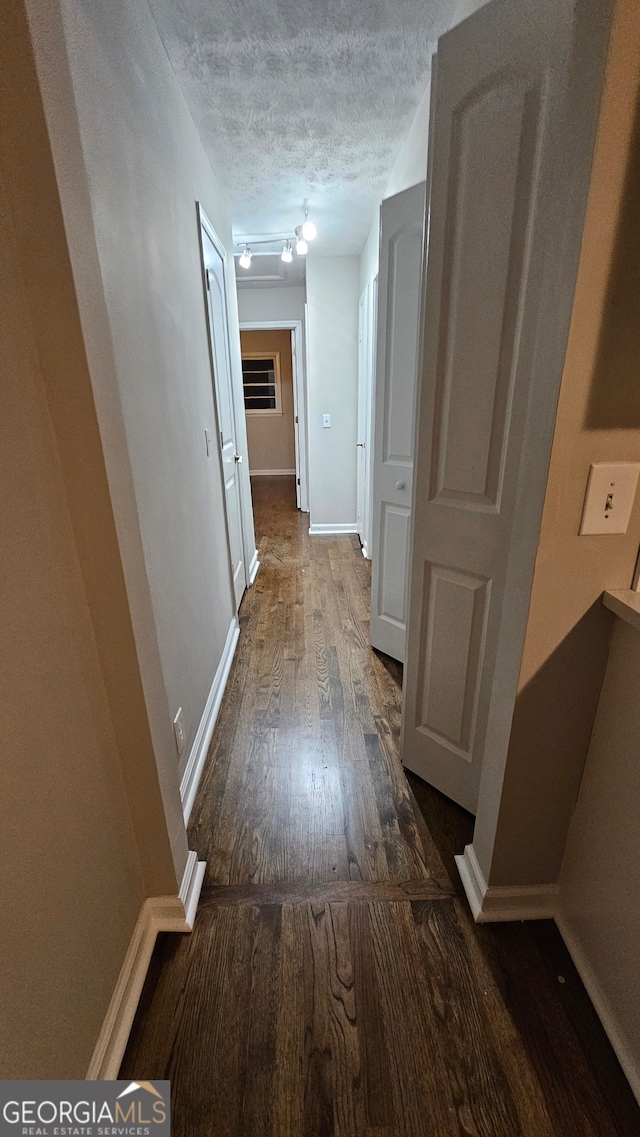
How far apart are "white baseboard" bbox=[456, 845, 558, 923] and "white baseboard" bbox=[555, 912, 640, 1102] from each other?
40mm

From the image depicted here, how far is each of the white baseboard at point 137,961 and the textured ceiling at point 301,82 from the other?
8.40 feet

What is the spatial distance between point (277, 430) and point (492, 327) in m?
6.98

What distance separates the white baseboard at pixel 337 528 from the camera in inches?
184

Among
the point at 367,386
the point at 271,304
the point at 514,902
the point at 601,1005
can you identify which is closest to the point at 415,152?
the point at 367,386

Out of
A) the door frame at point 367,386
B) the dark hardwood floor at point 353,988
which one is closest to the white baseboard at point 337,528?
the door frame at point 367,386

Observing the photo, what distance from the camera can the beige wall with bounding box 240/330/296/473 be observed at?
23.9 feet

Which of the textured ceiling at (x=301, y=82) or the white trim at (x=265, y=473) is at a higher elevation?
the textured ceiling at (x=301, y=82)

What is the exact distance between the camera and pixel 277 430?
25.5ft

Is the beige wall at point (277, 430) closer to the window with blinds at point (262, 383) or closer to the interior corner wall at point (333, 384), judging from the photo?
the window with blinds at point (262, 383)

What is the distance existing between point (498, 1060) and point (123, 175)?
85.3 inches

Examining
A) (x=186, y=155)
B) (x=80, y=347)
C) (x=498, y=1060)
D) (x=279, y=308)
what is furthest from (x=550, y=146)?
(x=279, y=308)

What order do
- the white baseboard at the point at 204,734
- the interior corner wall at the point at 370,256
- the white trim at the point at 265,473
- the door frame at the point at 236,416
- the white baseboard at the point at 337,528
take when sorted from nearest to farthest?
the white baseboard at the point at 204,734
the door frame at the point at 236,416
the interior corner wall at the point at 370,256
the white baseboard at the point at 337,528
the white trim at the point at 265,473

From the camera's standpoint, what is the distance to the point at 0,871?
651 mm

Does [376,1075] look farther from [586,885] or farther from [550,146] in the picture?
[550,146]
